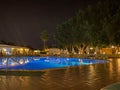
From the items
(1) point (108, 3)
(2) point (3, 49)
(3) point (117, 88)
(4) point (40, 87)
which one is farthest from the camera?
(2) point (3, 49)

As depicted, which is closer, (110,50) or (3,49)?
(3,49)

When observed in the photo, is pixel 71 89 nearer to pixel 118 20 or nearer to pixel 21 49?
pixel 118 20

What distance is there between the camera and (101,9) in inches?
500

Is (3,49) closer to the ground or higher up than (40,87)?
higher up

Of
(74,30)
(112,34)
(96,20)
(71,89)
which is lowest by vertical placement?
(71,89)

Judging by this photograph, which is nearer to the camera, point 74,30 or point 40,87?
point 40,87

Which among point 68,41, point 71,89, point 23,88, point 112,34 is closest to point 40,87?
point 23,88

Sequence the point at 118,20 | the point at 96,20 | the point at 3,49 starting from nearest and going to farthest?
the point at 118,20, the point at 96,20, the point at 3,49

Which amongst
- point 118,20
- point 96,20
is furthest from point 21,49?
point 118,20

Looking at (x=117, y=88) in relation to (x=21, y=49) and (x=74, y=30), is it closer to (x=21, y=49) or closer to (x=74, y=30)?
(x=74, y=30)

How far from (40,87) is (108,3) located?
4771 mm

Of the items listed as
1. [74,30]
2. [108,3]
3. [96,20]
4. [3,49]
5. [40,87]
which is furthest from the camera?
[3,49]

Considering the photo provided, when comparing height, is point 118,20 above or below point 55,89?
above

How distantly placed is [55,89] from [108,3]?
15.2 ft
